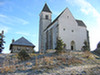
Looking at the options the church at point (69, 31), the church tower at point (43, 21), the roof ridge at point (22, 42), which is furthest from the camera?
the church tower at point (43, 21)

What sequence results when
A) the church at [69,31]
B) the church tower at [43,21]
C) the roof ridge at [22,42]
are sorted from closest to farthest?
the roof ridge at [22,42] → the church at [69,31] → the church tower at [43,21]

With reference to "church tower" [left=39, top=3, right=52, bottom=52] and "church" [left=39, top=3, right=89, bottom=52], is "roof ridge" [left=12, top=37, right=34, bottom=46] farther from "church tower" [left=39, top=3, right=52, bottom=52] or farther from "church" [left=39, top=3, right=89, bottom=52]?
"church tower" [left=39, top=3, right=52, bottom=52]

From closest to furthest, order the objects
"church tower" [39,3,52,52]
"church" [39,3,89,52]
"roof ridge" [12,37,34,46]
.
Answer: "roof ridge" [12,37,34,46] < "church" [39,3,89,52] < "church tower" [39,3,52,52]

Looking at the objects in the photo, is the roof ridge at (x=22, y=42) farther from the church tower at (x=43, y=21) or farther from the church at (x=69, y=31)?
the church tower at (x=43, y=21)

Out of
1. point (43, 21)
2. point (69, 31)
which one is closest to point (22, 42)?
point (69, 31)

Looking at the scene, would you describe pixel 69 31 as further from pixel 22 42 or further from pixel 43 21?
pixel 43 21

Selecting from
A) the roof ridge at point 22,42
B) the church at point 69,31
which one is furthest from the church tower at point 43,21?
the roof ridge at point 22,42

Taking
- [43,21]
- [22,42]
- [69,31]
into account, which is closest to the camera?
[22,42]

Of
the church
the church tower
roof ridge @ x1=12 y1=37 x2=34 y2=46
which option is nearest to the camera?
roof ridge @ x1=12 y1=37 x2=34 y2=46

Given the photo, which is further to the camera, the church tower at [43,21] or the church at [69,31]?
the church tower at [43,21]

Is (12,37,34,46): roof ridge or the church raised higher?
the church

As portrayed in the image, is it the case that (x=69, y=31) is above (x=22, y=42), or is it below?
above

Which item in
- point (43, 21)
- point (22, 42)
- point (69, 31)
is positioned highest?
point (43, 21)

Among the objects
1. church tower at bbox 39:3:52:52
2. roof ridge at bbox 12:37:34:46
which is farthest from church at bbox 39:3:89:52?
church tower at bbox 39:3:52:52
